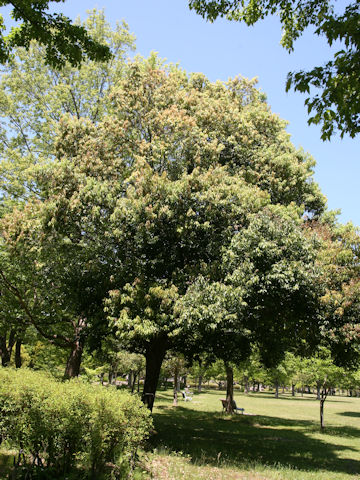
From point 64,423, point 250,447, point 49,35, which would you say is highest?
point 49,35

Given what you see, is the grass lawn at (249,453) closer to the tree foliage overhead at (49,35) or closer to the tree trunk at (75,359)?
the tree trunk at (75,359)

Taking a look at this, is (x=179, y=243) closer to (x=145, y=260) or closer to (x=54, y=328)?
(x=145, y=260)

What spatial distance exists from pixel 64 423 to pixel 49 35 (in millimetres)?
6693

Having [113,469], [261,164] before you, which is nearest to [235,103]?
[261,164]

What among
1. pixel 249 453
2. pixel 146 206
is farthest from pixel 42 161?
pixel 249 453

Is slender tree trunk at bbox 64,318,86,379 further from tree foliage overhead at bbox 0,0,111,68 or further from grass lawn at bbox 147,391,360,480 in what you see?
tree foliage overhead at bbox 0,0,111,68

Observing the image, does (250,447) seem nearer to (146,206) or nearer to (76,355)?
(76,355)

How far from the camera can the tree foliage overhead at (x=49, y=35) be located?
583cm

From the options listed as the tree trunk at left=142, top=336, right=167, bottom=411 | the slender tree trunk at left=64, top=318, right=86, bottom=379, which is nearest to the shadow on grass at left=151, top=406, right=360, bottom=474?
the tree trunk at left=142, top=336, right=167, bottom=411

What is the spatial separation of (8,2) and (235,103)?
42.5 ft

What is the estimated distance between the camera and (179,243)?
12.6m

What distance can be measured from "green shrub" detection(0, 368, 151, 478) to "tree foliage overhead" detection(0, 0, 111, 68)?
5.95 metres

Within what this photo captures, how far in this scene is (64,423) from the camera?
18.6ft

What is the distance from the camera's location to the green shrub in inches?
222
